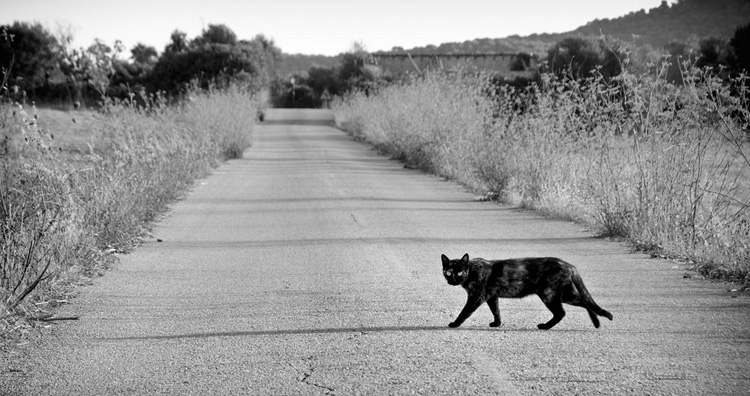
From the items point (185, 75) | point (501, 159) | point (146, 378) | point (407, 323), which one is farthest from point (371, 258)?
point (185, 75)

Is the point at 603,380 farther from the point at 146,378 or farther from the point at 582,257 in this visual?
the point at 582,257

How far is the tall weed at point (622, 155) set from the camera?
355 inches

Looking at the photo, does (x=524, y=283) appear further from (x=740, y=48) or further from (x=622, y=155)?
(x=740, y=48)

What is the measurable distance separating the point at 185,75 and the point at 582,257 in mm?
45936

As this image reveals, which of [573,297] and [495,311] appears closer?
[573,297]

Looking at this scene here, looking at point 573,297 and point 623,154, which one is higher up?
point 623,154

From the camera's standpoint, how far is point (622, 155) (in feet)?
37.3

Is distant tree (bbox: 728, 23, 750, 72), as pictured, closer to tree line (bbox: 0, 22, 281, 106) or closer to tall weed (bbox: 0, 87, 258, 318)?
tall weed (bbox: 0, 87, 258, 318)

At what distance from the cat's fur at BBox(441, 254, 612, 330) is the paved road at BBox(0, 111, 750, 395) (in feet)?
0.65

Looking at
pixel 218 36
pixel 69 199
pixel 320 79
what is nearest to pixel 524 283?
pixel 69 199

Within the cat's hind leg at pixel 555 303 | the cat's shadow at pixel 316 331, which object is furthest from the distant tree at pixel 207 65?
the cat's hind leg at pixel 555 303

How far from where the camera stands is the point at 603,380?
4.62m

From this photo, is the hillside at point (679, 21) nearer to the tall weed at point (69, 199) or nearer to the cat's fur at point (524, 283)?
the tall weed at point (69, 199)

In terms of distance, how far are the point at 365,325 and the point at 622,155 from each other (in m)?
6.80
